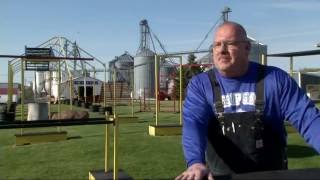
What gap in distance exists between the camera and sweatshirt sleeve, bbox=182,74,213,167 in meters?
2.77

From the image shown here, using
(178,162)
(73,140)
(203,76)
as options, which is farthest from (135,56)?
(203,76)

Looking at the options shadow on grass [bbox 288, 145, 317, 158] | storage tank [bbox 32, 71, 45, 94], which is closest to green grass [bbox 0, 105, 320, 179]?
shadow on grass [bbox 288, 145, 317, 158]

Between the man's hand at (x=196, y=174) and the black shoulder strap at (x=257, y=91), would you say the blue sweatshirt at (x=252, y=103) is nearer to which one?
the black shoulder strap at (x=257, y=91)

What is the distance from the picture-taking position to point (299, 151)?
11539 millimetres

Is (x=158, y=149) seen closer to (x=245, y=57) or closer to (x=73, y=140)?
(x=73, y=140)

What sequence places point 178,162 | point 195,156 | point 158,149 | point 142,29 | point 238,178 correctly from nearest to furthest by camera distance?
point 238,178 → point 195,156 → point 178,162 → point 158,149 → point 142,29

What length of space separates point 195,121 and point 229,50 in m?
0.41

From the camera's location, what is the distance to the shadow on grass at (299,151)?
10952mm

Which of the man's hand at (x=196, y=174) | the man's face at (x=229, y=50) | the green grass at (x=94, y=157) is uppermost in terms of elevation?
the man's face at (x=229, y=50)

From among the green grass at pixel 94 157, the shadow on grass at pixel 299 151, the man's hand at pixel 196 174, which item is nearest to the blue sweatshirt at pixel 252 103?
the man's hand at pixel 196 174

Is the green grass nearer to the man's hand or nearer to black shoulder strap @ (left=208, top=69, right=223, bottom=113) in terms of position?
black shoulder strap @ (left=208, top=69, right=223, bottom=113)

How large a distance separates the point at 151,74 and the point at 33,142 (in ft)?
187

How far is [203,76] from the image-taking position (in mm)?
3170

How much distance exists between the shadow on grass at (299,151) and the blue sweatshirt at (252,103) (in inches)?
319
